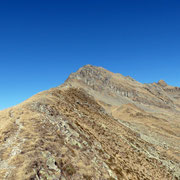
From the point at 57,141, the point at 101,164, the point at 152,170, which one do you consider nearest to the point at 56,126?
the point at 57,141

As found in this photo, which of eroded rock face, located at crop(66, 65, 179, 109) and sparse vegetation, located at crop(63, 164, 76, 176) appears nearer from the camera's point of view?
sparse vegetation, located at crop(63, 164, 76, 176)

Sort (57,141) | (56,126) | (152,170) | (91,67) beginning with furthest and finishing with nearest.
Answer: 1. (91,67)
2. (152,170)
3. (56,126)
4. (57,141)

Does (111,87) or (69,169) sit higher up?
(111,87)

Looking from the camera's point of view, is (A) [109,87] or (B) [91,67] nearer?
(A) [109,87]

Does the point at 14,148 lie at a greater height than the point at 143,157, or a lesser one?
greater

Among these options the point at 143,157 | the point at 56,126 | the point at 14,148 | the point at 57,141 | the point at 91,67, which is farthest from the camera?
the point at 91,67

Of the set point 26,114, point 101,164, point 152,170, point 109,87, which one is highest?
point 109,87

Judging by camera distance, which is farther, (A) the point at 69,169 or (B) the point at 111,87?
(B) the point at 111,87

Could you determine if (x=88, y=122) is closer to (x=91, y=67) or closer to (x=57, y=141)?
(x=57, y=141)

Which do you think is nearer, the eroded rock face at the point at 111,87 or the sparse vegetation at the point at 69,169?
the sparse vegetation at the point at 69,169

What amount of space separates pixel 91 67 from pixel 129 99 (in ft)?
213

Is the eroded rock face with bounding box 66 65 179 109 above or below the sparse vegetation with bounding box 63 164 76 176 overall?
above

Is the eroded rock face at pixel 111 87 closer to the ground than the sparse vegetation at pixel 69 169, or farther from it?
farther from it

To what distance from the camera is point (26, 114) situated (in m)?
17.8
